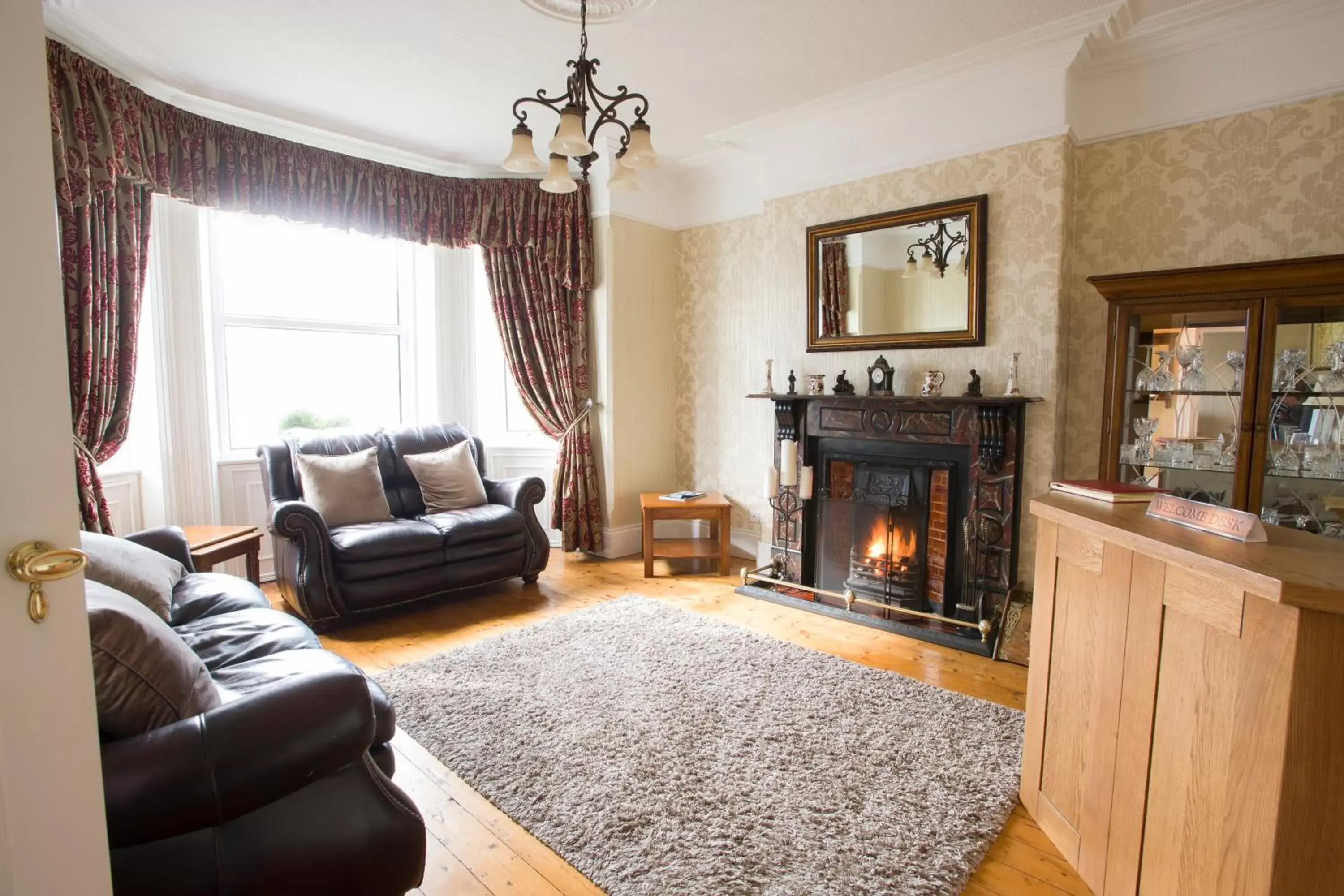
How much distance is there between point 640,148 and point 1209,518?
209 cm

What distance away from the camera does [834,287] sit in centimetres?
400

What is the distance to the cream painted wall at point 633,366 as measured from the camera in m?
4.71

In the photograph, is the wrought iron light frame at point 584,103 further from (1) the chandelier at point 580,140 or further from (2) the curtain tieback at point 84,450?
(2) the curtain tieback at point 84,450

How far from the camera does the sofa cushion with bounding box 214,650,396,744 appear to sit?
171cm

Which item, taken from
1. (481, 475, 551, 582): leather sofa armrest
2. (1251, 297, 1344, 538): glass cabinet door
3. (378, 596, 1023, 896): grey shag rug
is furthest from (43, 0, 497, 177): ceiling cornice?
(1251, 297, 1344, 538): glass cabinet door

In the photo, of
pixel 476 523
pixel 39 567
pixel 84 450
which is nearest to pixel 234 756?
pixel 39 567

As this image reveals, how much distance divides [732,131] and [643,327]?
1.47 meters

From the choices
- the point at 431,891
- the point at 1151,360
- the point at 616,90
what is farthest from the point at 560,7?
the point at 431,891

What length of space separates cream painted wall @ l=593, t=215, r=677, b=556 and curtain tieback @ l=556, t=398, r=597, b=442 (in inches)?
3.4

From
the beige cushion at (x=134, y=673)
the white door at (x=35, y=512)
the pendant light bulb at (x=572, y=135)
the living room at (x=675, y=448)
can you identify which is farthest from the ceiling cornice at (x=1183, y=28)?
the beige cushion at (x=134, y=673)

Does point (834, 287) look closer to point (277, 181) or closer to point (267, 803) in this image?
point (277, 181)

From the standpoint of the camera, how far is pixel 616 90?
355 cm

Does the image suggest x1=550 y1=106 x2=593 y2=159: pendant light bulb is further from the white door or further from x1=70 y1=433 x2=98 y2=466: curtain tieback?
x1=70 y1=433 x2=98 y2=466: curtain tieback

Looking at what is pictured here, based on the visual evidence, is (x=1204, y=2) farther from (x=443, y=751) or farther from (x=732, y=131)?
(x=443, y=751)
